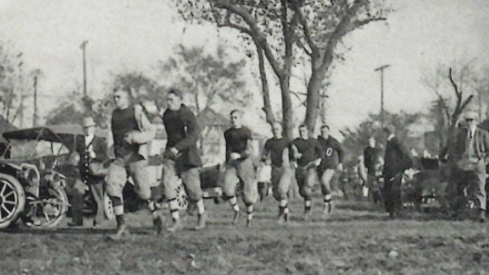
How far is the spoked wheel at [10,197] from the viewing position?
31.8ft

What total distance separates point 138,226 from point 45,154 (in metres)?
4.06

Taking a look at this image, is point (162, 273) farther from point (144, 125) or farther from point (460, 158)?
point (460, 158)

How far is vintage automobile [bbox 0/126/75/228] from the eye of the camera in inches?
384

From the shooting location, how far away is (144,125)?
9500 millimetres

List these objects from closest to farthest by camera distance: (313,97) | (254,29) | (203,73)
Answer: (254,29) → (313,97) → (203,73)

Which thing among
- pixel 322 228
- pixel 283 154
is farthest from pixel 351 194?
pixel 322 228

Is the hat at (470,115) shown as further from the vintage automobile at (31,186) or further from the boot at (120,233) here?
the vintage automobile at (31,186)

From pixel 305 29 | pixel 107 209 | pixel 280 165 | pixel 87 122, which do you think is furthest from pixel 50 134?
pixel 305 29

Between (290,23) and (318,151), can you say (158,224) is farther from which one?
(290,23)

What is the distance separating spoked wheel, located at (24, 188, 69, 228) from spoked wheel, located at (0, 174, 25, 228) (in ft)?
2.38

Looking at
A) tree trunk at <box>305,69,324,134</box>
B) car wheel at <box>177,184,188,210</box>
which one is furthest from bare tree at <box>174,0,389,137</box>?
car wheel at <box>177,184,188,210</box>

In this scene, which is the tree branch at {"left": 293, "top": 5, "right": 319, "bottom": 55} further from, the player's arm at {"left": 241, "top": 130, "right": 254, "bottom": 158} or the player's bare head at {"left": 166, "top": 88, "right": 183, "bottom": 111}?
the player's bare head at {"left": 166, "top": 88, "right": 183, "bottom": 111}

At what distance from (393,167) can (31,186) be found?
21.9ft

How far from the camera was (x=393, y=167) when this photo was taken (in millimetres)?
13852
